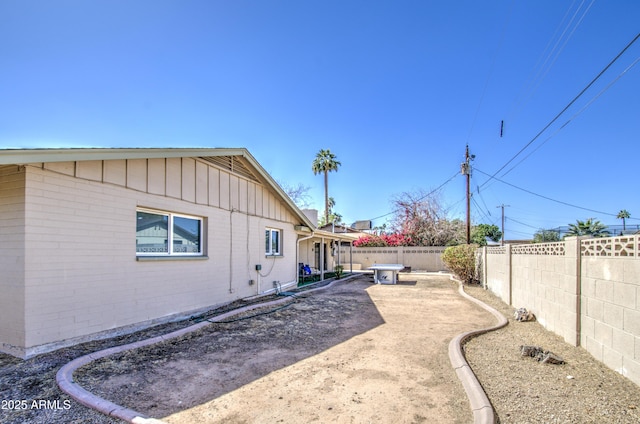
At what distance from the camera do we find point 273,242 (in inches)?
484

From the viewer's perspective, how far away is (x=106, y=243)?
18.9 ft

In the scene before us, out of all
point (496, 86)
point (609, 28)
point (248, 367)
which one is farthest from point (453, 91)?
point (248, 367)

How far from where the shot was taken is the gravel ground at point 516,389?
306 cm

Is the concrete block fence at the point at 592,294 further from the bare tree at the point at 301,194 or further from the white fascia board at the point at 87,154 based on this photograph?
the bare tree at the point at 301,194

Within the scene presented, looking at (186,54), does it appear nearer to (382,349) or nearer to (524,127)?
(382,349)

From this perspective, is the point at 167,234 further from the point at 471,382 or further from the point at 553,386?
the point at 553,386

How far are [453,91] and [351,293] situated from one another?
1038 centimetres

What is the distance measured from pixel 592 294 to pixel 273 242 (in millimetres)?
9567

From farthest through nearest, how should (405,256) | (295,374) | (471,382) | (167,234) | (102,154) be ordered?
(405,256) < (167,234) < (102,154) < (295,374) < (471,382)

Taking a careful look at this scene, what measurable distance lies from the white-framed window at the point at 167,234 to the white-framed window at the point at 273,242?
340 cm

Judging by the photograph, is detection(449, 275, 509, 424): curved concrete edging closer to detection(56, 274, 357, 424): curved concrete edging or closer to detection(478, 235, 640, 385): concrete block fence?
detection(478, 235, 640, 385): concrete block fence

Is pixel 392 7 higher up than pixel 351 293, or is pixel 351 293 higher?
pixel 392 7

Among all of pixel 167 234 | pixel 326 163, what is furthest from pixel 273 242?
pixel 326 163

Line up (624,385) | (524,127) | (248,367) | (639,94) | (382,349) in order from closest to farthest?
(624,385) < (248,367) < (382,349) < (639,94) < (524,127)
